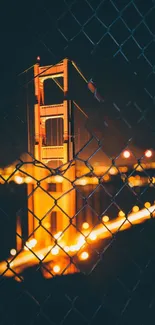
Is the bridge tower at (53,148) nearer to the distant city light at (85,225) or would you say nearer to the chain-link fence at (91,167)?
the chain-link fence at (91,167)

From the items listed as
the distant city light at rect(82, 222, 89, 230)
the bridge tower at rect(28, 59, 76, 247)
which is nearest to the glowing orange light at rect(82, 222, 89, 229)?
the distant city light at rect(82, 222, 89, 230)

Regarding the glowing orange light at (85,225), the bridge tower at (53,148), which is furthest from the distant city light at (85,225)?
the bridge tower at (53,148)

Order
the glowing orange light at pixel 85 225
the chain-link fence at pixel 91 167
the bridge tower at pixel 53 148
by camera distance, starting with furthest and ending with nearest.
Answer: the glowing orange light at pixel 85 225 → the bridge tower at pixel 53 148 → the chain-link fence at pixel 91 167

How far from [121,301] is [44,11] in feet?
10.1

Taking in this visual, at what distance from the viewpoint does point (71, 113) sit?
37.8 ft

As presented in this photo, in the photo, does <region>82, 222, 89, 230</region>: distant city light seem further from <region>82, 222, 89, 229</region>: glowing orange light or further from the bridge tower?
the bridge tower

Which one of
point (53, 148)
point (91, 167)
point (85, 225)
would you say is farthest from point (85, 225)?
point (91, 167)

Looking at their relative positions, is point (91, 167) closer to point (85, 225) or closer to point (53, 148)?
point (85, 225)

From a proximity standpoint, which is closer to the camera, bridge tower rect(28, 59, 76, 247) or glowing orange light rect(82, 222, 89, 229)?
bridge tower rect(28, 59, 76, 247)

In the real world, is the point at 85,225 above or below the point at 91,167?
above

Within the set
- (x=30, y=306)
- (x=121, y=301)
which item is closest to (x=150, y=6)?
(x=121, y=301)

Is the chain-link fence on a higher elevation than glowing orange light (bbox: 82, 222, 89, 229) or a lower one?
lower

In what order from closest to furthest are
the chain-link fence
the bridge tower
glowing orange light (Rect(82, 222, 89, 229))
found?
the chain-link fence, the bridge tower, glowing orange light (Rect(82, 222, 89, 229))

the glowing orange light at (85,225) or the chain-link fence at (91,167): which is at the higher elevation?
the glowing orange light at (85,225)
